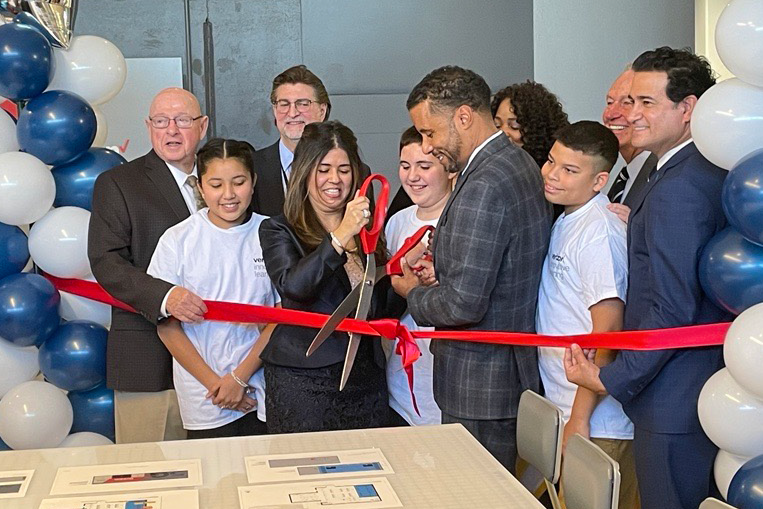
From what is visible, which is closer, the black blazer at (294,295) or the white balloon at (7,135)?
the black blazer at (294,295)

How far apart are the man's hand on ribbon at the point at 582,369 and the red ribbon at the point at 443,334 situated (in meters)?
0.03

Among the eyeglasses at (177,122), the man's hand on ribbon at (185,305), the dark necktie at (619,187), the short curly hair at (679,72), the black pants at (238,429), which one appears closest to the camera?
the short curly hair at (679,72)

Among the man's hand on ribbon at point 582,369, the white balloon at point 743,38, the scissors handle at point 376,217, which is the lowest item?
the man's hand on ribbon at point 582,369

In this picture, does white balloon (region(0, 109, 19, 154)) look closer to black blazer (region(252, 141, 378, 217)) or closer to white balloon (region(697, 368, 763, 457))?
black blazer (region(252, 141, 378, 217))

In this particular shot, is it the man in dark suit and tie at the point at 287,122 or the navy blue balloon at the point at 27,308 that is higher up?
the man in dark suit and tie at the point at 287,122

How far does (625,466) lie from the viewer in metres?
3.21

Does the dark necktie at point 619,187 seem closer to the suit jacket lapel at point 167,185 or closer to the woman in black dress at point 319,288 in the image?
the woman in black dress at point 319,288

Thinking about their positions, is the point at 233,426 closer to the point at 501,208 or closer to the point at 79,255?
the point at 79,255

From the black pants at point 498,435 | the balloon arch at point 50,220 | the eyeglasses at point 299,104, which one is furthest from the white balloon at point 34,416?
the black pants at point 498,435

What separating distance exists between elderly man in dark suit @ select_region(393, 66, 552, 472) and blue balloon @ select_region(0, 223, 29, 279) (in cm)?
169

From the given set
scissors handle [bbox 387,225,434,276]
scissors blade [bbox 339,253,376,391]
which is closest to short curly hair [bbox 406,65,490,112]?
scissors handle [bbox 387,225,434,276]

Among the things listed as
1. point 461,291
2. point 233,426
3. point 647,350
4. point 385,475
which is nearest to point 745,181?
point 647,350

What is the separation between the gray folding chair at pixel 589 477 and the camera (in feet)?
6.92

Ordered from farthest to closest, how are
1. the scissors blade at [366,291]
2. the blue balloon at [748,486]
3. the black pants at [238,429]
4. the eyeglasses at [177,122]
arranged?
the eyeglasses at [177,122] < the black pants at [238,429] < the scissors blade at [366,291] < the blue balloon at [748,486]
